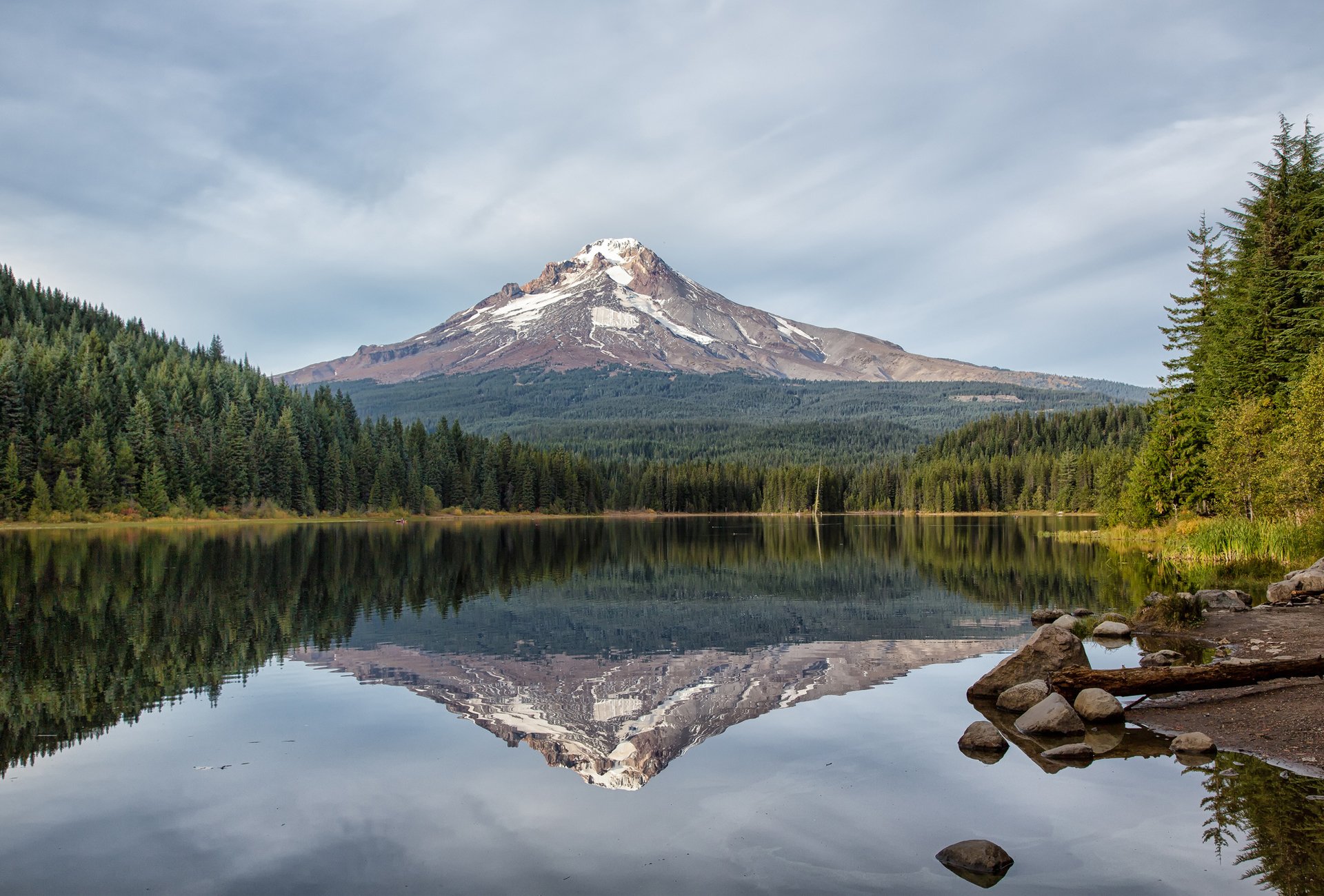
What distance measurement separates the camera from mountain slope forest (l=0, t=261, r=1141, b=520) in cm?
9600

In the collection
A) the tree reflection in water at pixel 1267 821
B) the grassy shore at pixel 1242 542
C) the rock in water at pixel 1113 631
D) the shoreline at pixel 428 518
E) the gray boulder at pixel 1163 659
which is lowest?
the shoreline at pixel 428 518

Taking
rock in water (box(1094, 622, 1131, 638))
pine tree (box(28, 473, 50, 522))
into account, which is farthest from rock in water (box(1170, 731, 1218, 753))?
pine tree (box(28, 473, 50, 522))

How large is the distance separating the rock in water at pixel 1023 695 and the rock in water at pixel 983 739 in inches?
93.8

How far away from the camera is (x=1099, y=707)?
15.1 m

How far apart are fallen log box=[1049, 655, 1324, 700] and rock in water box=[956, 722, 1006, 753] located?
2721 millimetres

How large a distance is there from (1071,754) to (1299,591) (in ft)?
65.1

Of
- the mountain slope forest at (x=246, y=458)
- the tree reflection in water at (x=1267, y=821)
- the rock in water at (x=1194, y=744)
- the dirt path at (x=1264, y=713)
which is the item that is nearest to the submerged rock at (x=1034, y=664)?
Answer: the dirt path at (x=1264, y=713)

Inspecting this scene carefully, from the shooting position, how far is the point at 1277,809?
403 inches

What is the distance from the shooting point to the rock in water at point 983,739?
544 inches

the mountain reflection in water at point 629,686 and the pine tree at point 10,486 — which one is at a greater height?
the pine tree at point 10,486

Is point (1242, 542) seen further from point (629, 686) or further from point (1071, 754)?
point (629, 686)

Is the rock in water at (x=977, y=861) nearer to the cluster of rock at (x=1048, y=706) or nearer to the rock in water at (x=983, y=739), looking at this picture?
the cluster of rock at (x=1048, y=706)

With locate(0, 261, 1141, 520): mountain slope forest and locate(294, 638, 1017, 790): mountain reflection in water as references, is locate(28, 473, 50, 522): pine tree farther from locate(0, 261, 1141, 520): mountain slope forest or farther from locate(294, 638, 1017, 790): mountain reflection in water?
locate(294, 638, 1017, 790): mountain reflection in water

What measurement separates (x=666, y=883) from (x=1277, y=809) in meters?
7.27
